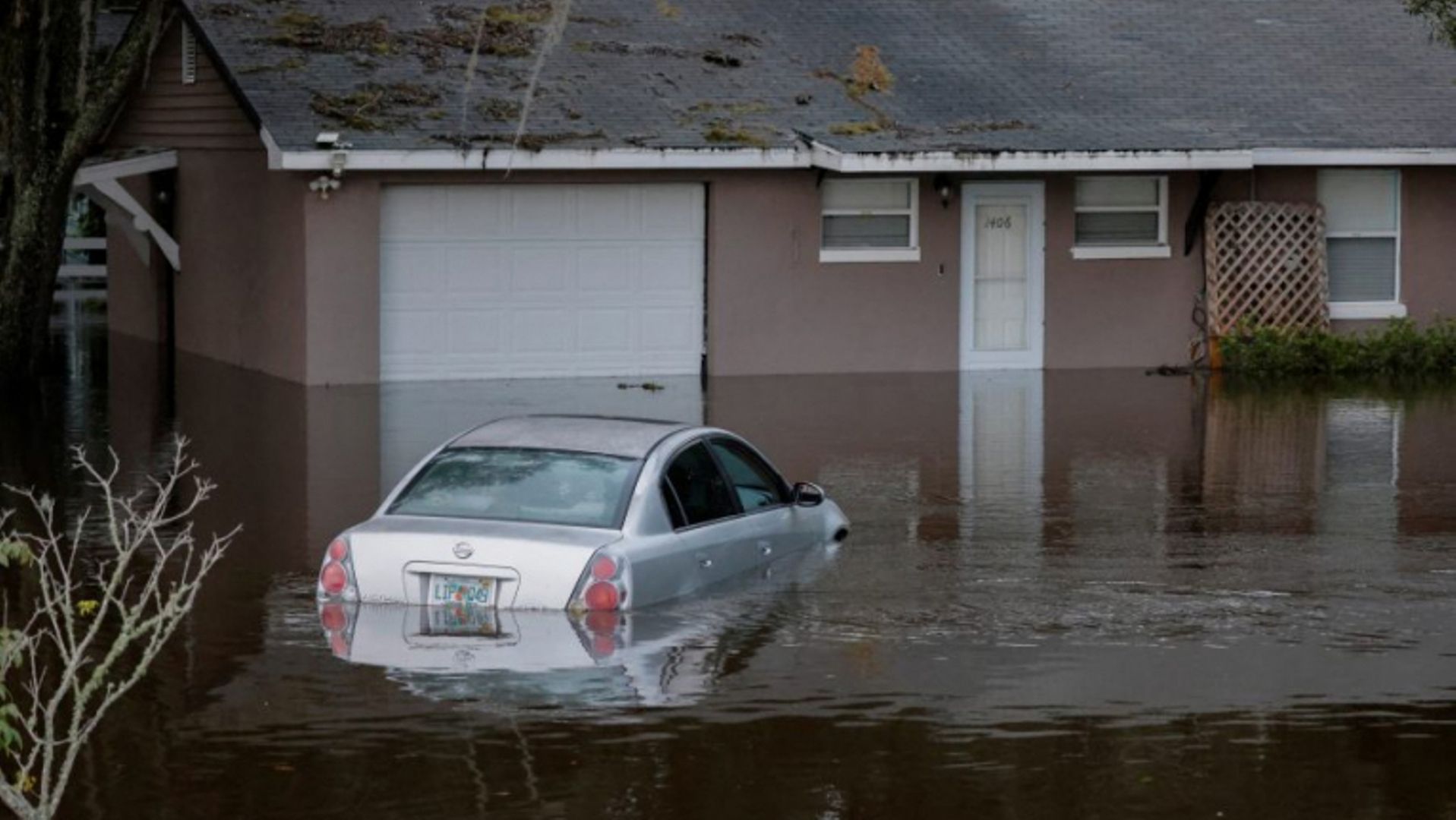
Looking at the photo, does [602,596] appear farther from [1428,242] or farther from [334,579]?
[1428,242]

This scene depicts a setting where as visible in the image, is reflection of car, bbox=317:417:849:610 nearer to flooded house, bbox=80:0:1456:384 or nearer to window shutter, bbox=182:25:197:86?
flooded house, bbox=80:0:1456:384

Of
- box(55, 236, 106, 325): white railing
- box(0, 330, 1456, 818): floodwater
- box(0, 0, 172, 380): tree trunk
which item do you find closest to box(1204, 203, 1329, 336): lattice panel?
box(0, 330, 1456, 818): floodwater

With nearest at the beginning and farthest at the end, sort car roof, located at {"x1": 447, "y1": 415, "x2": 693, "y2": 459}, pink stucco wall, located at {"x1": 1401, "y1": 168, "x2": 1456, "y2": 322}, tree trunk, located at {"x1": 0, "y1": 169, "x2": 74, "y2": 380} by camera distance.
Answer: car roof, located at {"x1": 447, "y1": 415, "x2": 693, "y2": 459}, tree trunk, located at {"x1": 0, "y1": 169, "x2": 74, "y2": 380}, pink stucco wall, located at {"x1": 1401, "y1": 168, "x2": 1456, "y2": 322}

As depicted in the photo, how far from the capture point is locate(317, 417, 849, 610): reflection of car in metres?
12.1

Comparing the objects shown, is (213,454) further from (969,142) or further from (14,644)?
(14,644)

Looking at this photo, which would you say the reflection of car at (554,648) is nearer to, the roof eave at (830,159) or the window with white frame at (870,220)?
the roof eave at (830,159)

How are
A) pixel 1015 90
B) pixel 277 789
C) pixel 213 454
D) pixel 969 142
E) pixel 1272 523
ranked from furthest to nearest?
pixel 1015 90 → pixel 969 142 → pixel 213 454 → pixel 1272 523 → pixel 277 789

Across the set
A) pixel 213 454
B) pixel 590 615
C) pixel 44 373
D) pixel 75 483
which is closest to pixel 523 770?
pixel 590 615

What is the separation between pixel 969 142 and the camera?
27.2m

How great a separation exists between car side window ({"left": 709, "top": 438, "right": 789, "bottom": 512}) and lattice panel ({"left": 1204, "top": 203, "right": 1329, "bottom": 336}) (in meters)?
15.4

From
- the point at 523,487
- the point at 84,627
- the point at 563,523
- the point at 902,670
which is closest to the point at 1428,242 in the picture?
the point at 523,487

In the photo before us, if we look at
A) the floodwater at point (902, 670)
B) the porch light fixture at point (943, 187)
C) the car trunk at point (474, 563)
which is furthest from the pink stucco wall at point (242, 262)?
the car trunk at point (474, 563)

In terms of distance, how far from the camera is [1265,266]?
28891mm

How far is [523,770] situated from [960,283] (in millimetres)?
19423
